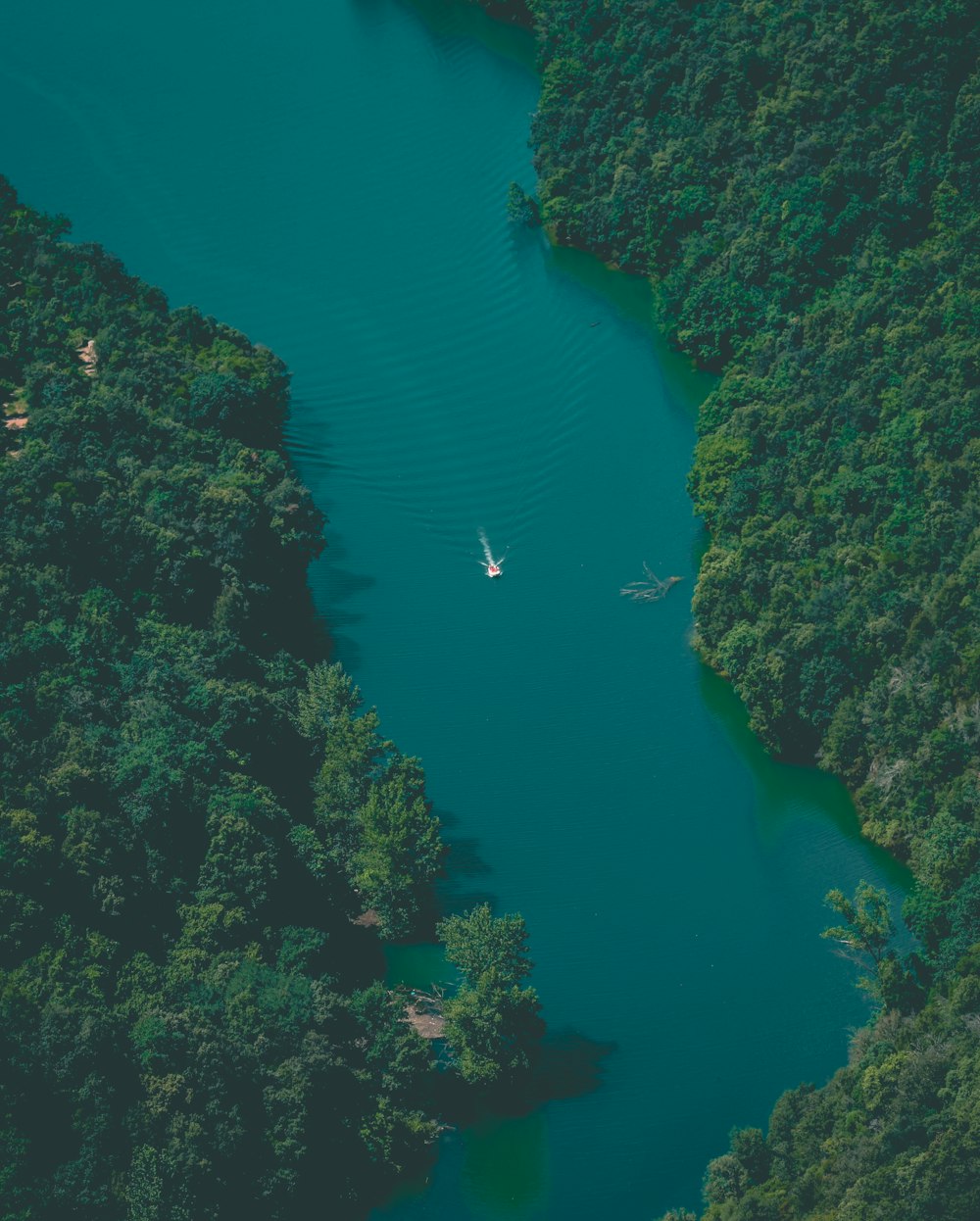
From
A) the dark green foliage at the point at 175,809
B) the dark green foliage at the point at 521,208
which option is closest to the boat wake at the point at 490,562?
the dark green foliage at the point at 175,809

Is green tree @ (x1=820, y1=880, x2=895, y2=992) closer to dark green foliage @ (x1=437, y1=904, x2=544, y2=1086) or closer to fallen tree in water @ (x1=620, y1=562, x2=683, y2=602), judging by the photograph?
dark green foliage @ (x1=437, y1=904, x2=544, y2=1086)

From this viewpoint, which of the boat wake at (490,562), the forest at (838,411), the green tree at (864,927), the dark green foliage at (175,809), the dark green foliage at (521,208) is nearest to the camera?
the dark green foliage at (175,809)

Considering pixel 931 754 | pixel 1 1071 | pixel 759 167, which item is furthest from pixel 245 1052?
pixel 759 167

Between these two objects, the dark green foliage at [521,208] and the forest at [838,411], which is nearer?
the forest at [838,411]

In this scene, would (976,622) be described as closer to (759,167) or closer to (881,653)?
(881,653)

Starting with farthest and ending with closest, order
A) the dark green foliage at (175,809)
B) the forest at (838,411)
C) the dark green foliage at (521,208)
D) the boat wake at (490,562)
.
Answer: the dark green foliage at (521,208)
the boat wake at (490,562)
the forest at (838,411)
the dark green foliage at (175,809)

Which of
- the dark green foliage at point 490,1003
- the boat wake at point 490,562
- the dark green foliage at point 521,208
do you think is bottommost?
the dark green foliage at point 490,1003

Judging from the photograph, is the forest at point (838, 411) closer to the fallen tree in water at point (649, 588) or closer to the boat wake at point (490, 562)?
the fallen tree in water at point (649, 588)
